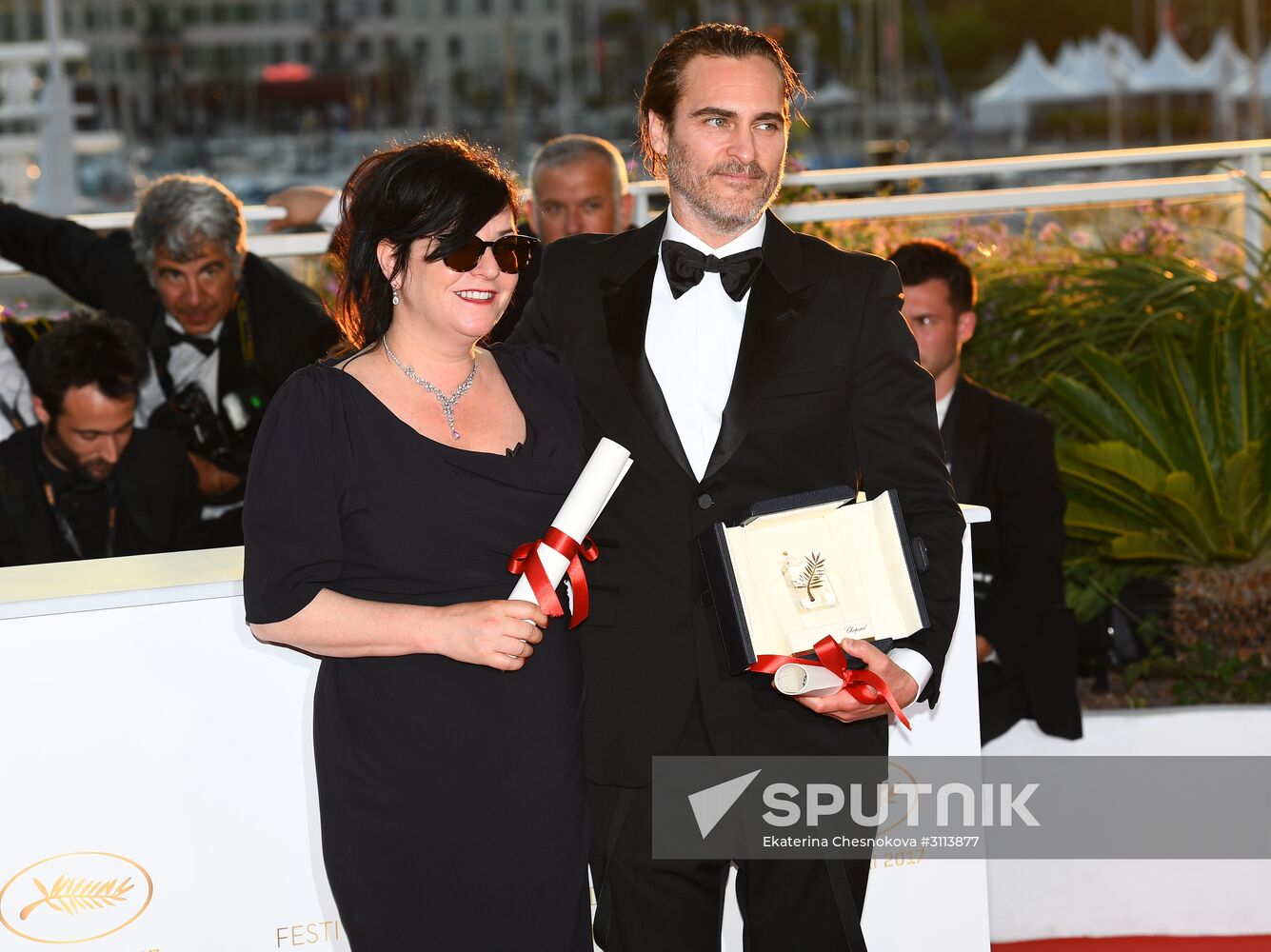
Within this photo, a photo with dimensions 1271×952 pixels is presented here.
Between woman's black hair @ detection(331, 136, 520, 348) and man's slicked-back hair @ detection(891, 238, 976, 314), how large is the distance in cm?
234

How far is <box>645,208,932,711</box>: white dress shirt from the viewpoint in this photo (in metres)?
2.54

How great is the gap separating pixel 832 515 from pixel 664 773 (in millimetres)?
526

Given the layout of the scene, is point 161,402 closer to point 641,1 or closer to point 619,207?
point 619,207

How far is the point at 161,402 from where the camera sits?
16.4 feet

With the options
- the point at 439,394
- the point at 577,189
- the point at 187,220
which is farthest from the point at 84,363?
the point at 439,394

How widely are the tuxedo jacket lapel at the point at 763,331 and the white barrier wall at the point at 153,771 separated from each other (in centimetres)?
89

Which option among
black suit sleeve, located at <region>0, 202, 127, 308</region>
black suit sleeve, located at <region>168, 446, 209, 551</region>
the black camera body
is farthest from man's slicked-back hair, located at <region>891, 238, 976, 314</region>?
black suit sleeve, located at <region>0, 202, 127, 308</region>

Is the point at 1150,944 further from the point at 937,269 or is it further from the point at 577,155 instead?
the point at 577,155

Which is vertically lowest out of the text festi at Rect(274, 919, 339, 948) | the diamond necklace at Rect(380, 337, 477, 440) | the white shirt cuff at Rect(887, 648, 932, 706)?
the text festi at Rect(274, 919, 339, 948)

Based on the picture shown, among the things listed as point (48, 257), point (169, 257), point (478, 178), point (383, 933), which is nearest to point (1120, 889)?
point (383, 933)

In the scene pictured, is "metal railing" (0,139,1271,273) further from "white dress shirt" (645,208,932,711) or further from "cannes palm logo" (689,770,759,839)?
"cannes palm logo" (689,770,759,839)

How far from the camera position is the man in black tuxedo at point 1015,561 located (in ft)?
14.0

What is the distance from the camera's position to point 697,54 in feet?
8.33

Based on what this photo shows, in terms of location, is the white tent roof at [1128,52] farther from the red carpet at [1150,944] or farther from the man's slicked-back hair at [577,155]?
the red carpet at [1150,944]
